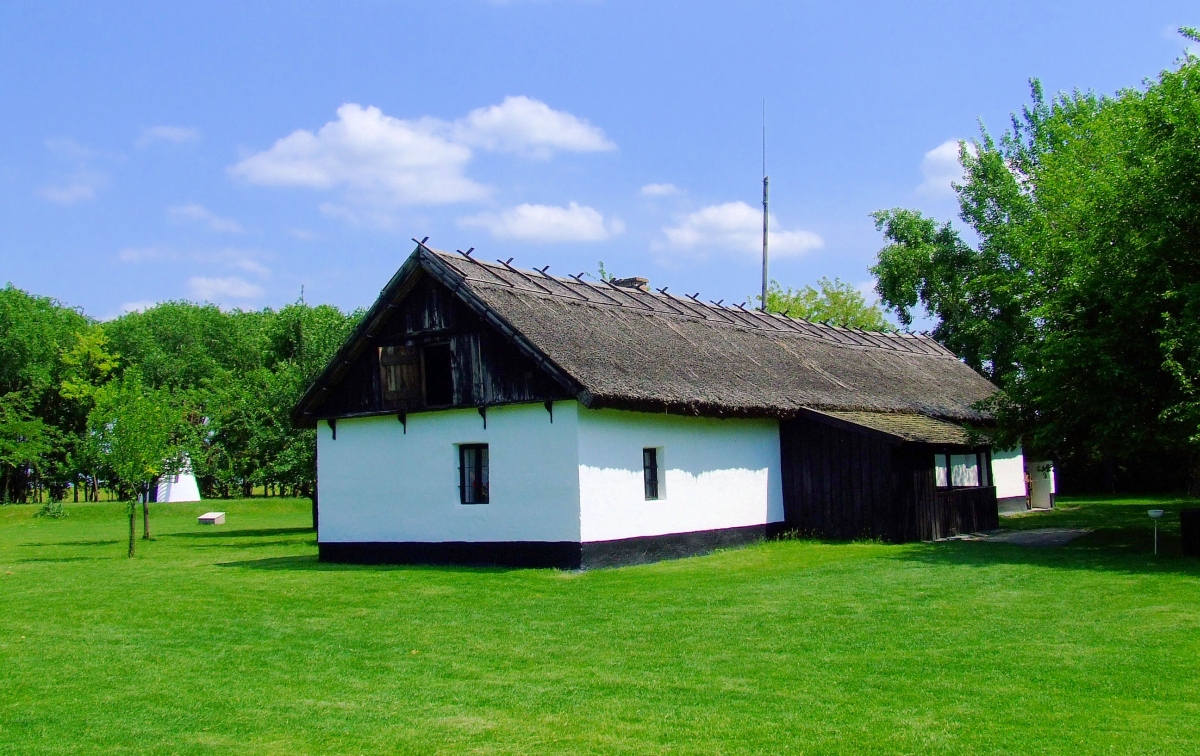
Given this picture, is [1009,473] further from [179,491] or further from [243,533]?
[179,491]

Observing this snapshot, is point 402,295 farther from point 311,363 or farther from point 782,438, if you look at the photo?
point 311,363

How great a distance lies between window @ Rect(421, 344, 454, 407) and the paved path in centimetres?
1101

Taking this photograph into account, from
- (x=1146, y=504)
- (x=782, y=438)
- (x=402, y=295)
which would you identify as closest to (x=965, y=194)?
(x=1146, y=504)

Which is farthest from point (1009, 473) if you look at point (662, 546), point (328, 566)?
point (328, 566)

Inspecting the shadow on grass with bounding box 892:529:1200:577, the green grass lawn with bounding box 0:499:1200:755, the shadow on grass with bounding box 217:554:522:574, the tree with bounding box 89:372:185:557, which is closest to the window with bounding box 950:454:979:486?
the shadow on grass with bounding box 892:529:1200:577

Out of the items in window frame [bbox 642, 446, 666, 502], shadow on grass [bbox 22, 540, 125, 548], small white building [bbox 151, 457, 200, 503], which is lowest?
shadow on grass [bbox 22, 540, 125, 548]

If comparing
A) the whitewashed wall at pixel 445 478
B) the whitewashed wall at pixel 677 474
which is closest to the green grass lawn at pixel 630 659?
the whitewashed wall at pixel 677 474

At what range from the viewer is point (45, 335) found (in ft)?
192

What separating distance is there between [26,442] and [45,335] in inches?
287

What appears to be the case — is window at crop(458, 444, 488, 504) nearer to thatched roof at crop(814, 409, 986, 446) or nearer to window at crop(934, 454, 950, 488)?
thatched roof at crop(814, 409, 986, 446)

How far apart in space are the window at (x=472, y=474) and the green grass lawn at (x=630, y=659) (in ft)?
6.45

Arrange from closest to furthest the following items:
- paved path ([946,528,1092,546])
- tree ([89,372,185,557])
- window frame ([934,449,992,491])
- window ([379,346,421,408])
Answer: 1. window ([379,346,421,408])
2. paved path ([946,528,1092,546])
3. tree ([89,372,185,557])
4. window frame ([934,449,992,491])

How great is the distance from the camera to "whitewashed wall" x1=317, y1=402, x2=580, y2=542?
1839 cm

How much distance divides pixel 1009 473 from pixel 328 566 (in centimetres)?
2022
